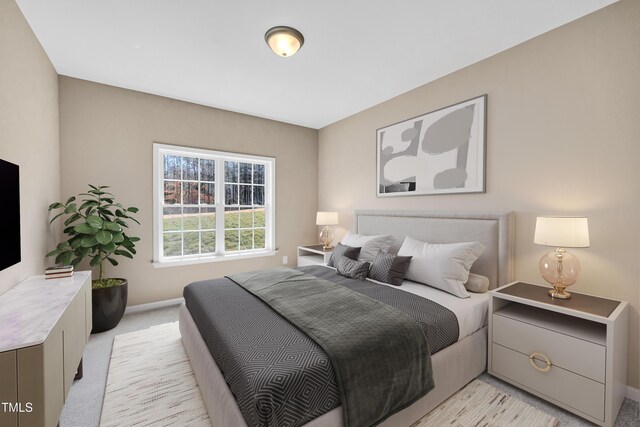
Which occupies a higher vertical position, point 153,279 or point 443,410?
point 153,279

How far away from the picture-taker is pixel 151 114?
3.44 metres

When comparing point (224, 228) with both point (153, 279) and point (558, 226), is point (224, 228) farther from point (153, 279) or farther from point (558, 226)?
point (558, 226)

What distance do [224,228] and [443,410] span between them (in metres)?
3.35

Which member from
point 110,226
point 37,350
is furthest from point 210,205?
point 37,350

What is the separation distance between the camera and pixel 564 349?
1759 millimetres

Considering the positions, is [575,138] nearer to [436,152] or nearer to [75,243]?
[436,152]

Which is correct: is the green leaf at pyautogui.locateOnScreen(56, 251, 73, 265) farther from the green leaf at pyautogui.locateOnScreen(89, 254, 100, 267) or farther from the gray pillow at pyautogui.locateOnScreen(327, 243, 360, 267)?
the gray pillow at pyautogui.locateOnScreen(327, 243, 360, 267)

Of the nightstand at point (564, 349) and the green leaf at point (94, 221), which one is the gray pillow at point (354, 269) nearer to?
the nightstand at point (564, 349)

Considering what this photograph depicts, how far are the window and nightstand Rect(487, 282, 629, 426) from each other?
127 inches

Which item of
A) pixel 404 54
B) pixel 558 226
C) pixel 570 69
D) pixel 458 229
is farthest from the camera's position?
pixel 458 229

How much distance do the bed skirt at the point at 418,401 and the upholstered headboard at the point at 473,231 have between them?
602mm

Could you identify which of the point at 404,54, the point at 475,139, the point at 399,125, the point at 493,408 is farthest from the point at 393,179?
the point at 493,408

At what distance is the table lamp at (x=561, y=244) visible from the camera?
1.83 meters

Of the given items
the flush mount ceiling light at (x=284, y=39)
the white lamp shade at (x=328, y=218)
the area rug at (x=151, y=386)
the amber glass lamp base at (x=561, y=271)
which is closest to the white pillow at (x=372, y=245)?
the white lamp shade at (x=328, y=218)
